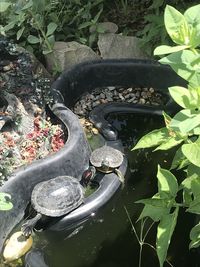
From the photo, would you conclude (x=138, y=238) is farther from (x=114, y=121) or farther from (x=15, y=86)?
(x=15, y=86)

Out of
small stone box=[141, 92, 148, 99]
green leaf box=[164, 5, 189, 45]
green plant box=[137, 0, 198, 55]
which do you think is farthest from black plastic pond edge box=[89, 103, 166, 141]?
green leaf box=[164, 5, 189, 45]

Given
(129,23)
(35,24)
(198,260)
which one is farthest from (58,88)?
(198,260)

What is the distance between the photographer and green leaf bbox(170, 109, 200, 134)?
155cm

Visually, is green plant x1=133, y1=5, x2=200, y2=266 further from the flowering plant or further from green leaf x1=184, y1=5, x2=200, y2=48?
the flowering plant

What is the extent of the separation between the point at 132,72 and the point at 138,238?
158 cm

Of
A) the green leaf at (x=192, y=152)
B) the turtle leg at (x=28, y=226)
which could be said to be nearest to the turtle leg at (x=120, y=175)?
the turtle leg at (x=28, y=226)

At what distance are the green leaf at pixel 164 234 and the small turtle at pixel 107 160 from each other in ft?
4.95

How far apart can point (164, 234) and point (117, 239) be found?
1.26 metres

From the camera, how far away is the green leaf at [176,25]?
67.2 inches

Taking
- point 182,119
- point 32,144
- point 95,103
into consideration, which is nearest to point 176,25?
point 182,119

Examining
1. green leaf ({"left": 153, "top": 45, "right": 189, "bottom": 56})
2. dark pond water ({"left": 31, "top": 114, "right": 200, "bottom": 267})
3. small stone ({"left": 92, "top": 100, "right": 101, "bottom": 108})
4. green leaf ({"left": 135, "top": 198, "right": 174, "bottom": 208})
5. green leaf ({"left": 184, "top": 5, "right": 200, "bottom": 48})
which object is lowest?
dark pond water ({"left": 31, "top": 114, "right": 200, "bottom": 267})

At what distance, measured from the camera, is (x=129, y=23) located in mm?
4496

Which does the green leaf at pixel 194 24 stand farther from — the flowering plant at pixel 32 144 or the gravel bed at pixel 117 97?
the gravel bed at pixel 117 97

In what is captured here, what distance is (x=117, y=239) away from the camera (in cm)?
302
